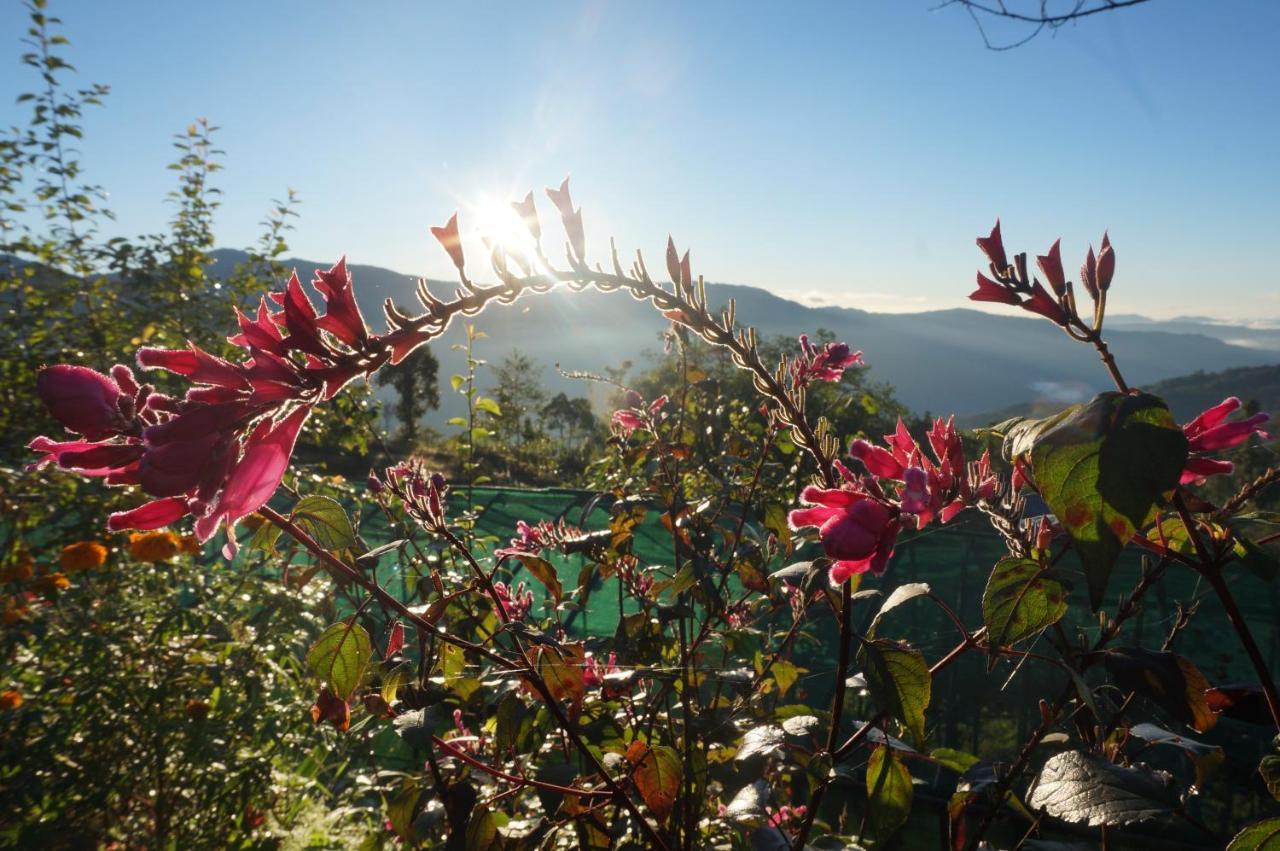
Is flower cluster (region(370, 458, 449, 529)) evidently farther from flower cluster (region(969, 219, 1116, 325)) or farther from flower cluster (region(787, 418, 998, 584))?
flower cluster (region(969, 219, 1116, 325))

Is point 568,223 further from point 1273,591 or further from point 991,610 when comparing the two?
point 1273,591

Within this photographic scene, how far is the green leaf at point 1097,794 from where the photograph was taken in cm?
65

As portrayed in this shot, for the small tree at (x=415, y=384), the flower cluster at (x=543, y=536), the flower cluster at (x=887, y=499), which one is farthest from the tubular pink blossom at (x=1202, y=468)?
the small tree at (x=415, y=384)

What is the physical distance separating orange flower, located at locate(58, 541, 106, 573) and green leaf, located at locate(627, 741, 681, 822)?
2.14 m

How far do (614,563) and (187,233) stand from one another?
3.77 meters

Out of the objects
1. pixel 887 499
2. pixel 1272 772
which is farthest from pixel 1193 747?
pixel 887 499

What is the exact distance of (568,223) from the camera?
2.18 ft

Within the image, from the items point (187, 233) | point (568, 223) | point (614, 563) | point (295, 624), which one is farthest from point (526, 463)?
point (568, 223)

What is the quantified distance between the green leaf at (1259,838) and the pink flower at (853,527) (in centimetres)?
36

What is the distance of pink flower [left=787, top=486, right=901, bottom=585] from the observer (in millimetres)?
608

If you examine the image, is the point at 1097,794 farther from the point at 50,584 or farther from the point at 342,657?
the point at 50,584

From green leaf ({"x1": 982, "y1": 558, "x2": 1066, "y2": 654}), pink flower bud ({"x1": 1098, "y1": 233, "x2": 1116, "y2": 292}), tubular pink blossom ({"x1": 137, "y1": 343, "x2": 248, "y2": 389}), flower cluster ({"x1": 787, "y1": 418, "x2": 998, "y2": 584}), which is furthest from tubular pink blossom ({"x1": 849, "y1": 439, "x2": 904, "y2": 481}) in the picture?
tubular pink blossom ({"x1": 137, "y1": 343, "x2": 248, "y2": 389})

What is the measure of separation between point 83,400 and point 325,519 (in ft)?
1.17

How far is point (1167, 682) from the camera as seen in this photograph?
26.4 inches
